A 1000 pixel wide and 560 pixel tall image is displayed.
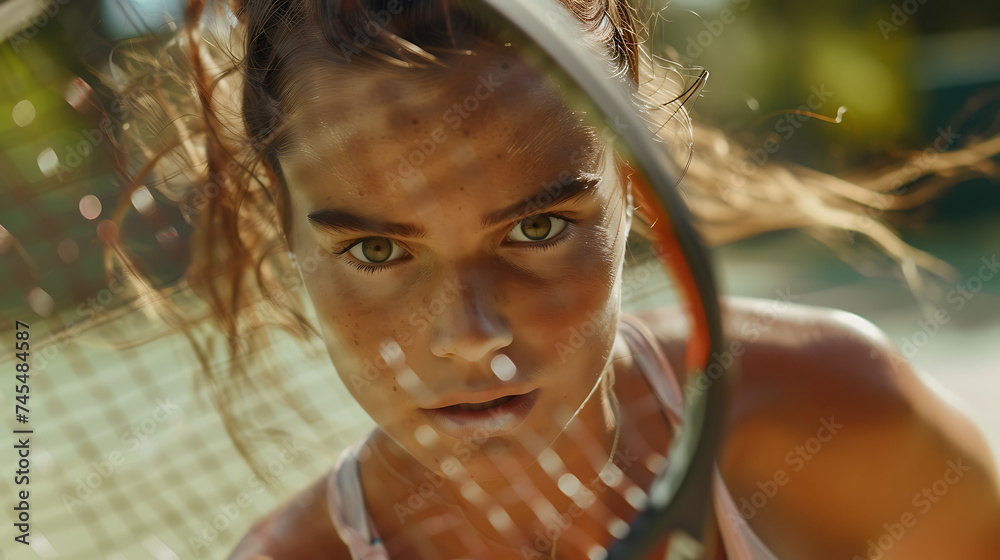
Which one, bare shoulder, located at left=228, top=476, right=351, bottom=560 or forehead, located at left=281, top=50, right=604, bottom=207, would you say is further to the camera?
bare shoulder, located at left=228, top=476, right=351, bottom=560

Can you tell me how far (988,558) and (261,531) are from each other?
67cm

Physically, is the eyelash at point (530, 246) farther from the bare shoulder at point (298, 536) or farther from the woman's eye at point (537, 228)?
the bare shoulder at point (298, 536)

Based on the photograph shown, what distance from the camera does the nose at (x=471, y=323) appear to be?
52 cm

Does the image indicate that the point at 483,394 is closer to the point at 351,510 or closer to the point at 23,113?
the point at 351,510

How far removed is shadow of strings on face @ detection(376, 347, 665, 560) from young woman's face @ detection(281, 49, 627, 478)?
0.14 m

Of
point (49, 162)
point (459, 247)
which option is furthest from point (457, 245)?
point (49, 162)

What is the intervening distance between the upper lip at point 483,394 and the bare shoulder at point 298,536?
0.92ft

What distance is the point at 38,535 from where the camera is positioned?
1.64 m

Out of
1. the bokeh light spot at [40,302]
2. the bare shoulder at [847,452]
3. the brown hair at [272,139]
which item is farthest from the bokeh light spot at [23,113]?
the bare shoulder at [847,452]

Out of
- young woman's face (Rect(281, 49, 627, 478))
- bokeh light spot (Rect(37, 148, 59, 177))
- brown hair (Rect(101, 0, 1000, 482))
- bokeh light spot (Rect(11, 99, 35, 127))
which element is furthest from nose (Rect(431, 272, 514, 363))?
bokeh light spot (Rect(11, 99, 35, 127))

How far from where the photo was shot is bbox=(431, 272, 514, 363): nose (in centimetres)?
52

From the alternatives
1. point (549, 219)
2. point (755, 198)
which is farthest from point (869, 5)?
point (549, 219)

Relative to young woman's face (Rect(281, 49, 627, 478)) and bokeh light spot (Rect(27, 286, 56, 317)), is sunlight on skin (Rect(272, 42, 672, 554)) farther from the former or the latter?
bokeh light spot (Rect(27, 286, 56, 317))

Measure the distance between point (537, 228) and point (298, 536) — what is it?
40 centimetres
